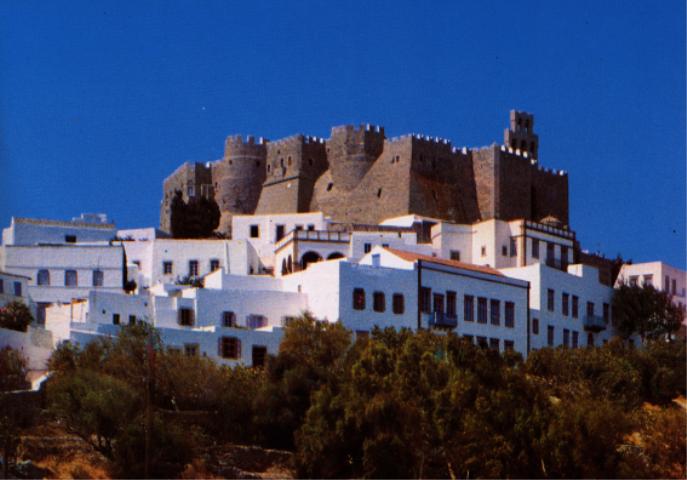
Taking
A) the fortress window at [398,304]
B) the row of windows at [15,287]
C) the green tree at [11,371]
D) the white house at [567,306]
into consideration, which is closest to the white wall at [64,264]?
the row of windows at [15,287]

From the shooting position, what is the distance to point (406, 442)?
39594 millimetres

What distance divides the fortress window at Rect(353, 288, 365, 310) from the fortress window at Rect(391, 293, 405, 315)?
1284mm

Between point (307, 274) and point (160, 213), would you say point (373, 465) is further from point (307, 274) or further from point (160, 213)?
point (160, 213)

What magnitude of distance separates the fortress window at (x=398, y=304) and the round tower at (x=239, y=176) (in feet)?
110

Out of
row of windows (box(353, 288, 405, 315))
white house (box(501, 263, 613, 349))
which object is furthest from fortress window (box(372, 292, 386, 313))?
white house (box(501, 263, 613, 349))

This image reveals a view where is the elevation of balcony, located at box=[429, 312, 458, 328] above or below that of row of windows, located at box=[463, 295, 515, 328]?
below

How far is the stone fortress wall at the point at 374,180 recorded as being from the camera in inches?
3155

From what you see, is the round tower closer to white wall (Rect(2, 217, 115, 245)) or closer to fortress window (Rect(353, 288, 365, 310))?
white wall (Rect(2, 217, 115, 245))

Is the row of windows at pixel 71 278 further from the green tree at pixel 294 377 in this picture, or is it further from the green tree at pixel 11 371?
the green tree at pixel 294 377

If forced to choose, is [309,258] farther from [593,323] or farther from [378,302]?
[593,323]

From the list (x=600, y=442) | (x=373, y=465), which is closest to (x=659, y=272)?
(x=600, y=442)

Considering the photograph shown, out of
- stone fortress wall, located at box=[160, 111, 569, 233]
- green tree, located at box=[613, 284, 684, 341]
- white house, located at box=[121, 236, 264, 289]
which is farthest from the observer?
stone fortress wall, located at box=[160, 111, 569, 233]

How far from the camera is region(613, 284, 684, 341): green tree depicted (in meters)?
63.1

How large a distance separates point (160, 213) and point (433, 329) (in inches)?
1697
